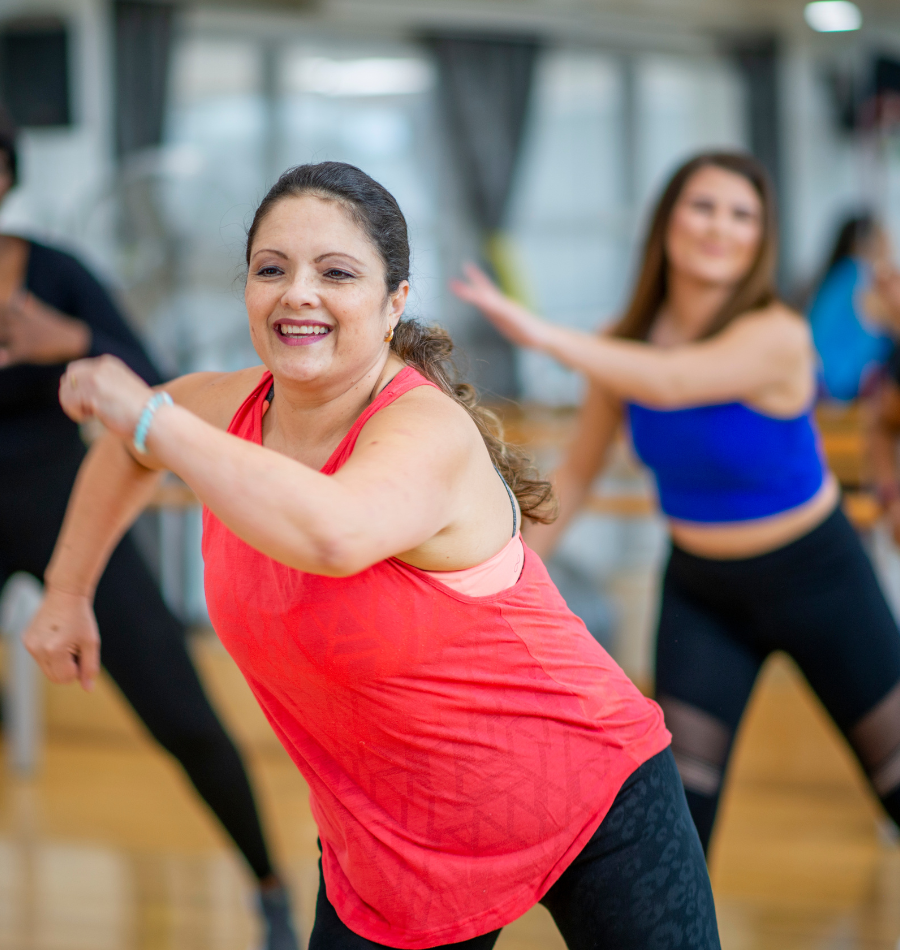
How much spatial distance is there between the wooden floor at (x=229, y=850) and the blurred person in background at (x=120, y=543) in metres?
0.45

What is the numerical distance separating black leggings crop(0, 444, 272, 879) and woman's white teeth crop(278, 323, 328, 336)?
3.36 ft

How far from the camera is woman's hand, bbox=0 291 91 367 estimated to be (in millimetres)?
1760

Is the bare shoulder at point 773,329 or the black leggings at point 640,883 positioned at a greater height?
the bare shoulder at point 773,329

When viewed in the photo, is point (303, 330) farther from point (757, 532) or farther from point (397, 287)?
point (757, 532)

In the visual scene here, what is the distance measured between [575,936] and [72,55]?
15.2 ft

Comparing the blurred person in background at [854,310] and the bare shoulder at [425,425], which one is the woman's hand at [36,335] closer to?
the bare shoulder at [425,425]

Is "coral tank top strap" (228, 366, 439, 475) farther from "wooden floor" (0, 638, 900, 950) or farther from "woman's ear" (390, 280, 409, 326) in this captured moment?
"wooden floor" (0, 638, 900, 950)

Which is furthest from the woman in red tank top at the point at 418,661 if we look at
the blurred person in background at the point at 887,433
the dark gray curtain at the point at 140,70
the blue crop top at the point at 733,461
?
the dark gray curtain at the point at 140,70

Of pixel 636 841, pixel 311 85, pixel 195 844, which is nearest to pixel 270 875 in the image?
pixel 195 844

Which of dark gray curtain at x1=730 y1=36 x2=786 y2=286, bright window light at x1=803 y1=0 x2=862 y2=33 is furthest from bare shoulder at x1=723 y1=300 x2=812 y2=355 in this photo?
dark gray curtain at x1=730 y1=36 x2=786 y2=286

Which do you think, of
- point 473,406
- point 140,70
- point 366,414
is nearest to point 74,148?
point 140,70

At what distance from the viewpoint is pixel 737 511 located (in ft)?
5.89

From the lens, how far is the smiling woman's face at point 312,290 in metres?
0.97

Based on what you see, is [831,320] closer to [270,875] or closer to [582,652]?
[270,875]
